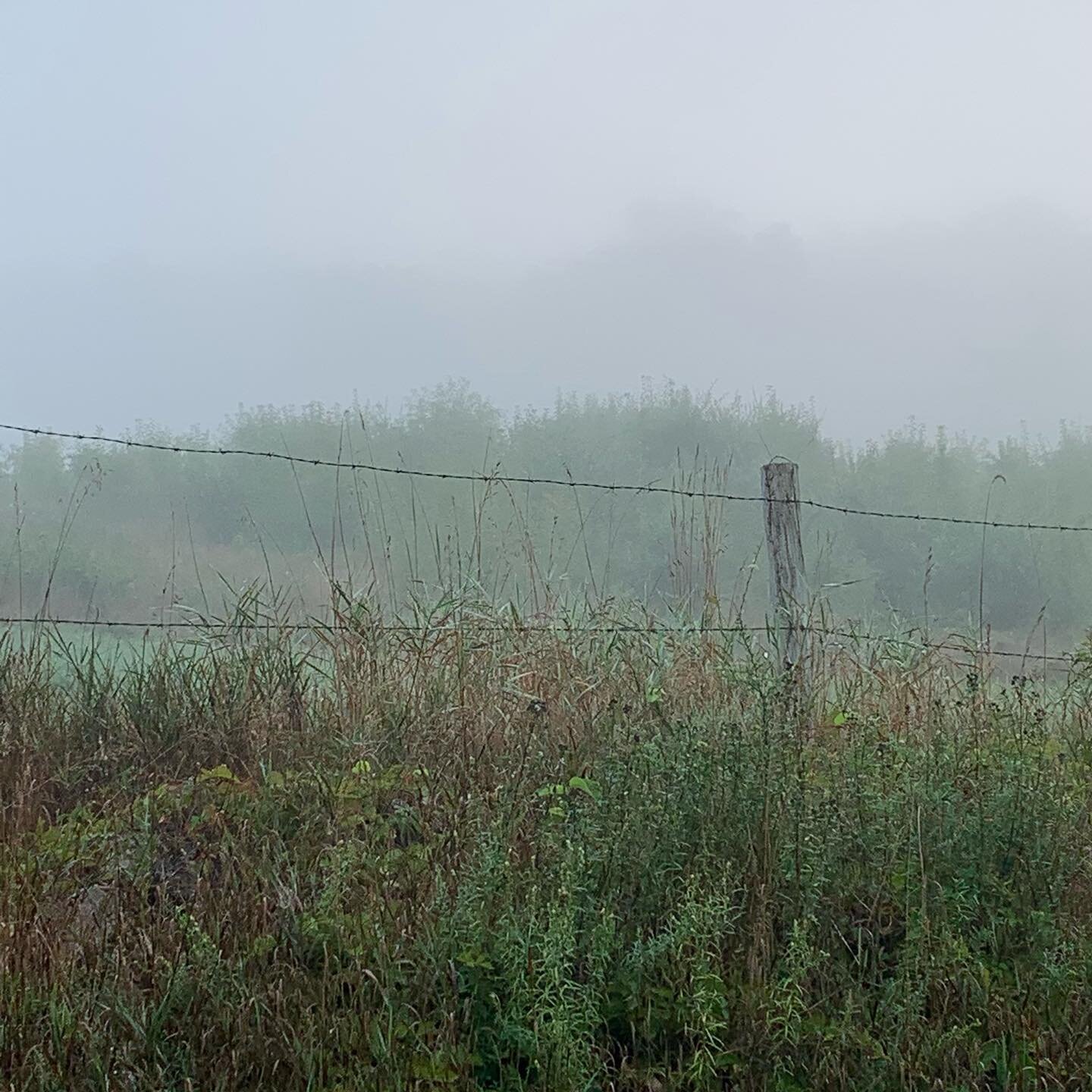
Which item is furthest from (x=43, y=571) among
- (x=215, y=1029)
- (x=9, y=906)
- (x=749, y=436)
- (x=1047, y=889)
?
(x=749, y=436)

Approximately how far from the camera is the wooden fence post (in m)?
5.59

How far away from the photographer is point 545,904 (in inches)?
111

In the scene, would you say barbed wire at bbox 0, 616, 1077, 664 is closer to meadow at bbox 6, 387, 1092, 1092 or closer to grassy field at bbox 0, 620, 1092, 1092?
meadow at bbox 6, 387, 1092, 1092

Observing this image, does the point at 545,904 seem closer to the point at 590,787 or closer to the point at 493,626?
the point at 590,787

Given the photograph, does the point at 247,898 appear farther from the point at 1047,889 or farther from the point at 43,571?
the point at 43,571

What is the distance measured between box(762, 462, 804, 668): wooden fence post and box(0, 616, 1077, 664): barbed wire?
9 centimetres

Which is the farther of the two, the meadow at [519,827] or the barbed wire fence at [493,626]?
the barbed wire fence at [493,626]

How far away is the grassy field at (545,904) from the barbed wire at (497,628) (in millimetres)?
686

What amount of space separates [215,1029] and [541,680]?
2.85 meters

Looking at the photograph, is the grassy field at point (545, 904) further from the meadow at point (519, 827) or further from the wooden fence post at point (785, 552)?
the wooden fence post at point (785, 552)

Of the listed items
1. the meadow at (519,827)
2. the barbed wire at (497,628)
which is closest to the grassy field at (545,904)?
the meadow at (519,827)

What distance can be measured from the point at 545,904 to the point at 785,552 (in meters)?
3.25

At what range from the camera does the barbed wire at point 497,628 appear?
5.36m

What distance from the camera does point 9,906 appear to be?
2932 millimetres
